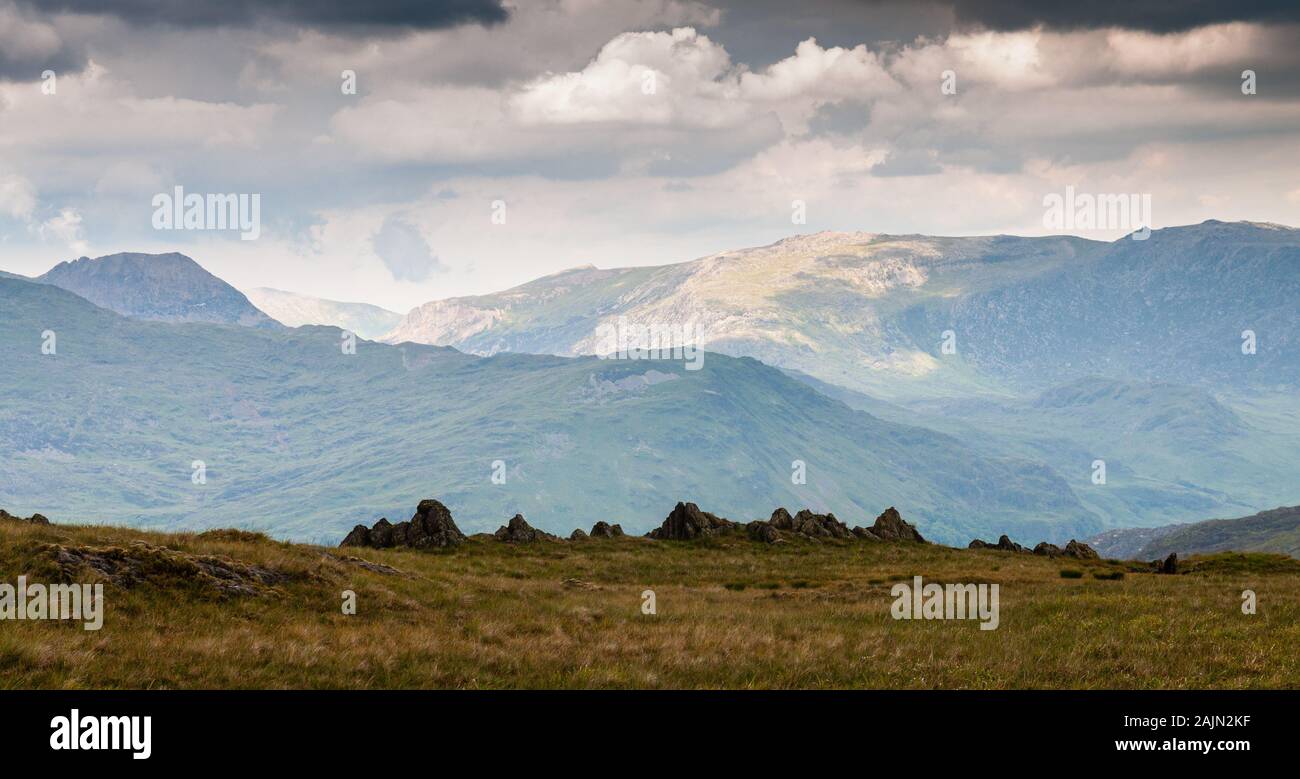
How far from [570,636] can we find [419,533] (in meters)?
42.2

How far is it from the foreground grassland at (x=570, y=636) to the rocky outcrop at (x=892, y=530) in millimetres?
46275

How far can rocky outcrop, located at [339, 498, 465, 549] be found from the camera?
225ft

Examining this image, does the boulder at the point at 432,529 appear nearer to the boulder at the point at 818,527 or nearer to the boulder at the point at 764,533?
the boulder at the point at 764,533

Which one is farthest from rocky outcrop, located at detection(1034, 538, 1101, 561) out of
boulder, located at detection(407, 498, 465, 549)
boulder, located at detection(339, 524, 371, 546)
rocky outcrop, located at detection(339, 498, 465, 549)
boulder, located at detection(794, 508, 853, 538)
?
boulder, located at detection(339, 524, 371, 546)

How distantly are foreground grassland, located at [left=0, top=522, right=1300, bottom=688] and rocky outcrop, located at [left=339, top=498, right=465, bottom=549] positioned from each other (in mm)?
18859

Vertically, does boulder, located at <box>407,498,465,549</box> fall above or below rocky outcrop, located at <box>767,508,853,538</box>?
above

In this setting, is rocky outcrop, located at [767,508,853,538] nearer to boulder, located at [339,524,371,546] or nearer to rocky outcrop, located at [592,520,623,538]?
rocky outcrop, located at [592,520,623,538]

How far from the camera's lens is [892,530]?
321ft

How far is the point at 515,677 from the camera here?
22.2m

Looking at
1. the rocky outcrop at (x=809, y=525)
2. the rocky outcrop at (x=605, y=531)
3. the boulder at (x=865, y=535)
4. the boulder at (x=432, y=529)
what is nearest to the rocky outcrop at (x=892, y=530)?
the boulder at (x=865, y=535)

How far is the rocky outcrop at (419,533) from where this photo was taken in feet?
225
